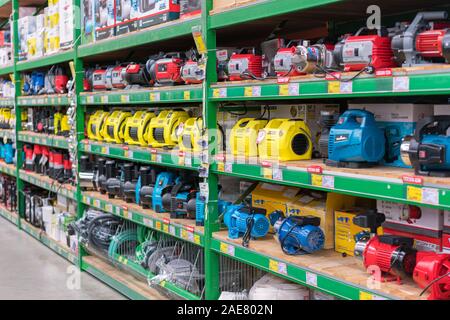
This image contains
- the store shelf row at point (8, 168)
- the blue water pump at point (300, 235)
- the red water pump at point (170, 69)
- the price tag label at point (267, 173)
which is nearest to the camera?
the blue water pump at point (300, 235)

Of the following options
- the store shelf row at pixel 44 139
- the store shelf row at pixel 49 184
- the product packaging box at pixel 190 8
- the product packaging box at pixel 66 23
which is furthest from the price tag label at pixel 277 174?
the store shelf row at pixel 44 139

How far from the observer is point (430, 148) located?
2297 millimetres

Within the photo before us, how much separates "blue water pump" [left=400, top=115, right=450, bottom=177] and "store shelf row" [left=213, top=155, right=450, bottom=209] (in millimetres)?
55

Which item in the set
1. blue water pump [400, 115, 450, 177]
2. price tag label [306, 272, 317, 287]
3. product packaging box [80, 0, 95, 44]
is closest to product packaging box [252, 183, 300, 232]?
price tag label [306, 272, 317, 287]

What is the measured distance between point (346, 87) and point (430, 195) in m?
0.60

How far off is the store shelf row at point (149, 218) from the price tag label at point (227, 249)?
0.84 ft

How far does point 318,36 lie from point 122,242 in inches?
92.9

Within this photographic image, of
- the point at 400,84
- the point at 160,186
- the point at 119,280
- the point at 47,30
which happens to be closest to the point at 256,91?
the point at 400,84

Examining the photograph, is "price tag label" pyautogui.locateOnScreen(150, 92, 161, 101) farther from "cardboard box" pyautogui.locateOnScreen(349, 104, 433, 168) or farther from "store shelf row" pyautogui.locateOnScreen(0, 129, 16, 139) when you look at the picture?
"store shelf row" pyautogui.locateOnScreen(0, 129, 16, 139)

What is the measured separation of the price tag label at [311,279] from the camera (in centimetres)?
280

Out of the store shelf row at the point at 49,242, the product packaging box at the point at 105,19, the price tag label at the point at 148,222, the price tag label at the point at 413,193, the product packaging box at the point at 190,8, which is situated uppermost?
the product packaging box at the point at 105,19

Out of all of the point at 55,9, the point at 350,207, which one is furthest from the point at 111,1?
the point at 350,207

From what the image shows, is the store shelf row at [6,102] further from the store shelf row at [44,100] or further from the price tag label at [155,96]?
the price tag label at [155,96]

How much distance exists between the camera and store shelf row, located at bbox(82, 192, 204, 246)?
3883 mm
